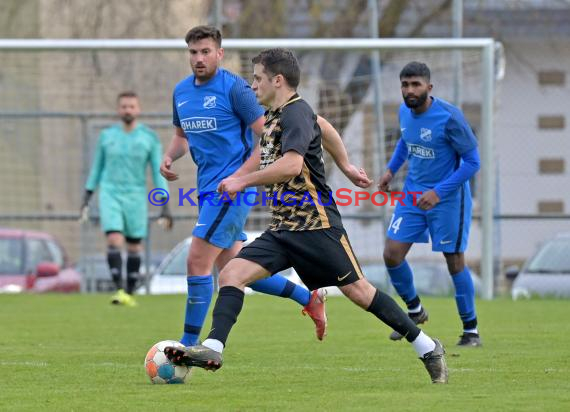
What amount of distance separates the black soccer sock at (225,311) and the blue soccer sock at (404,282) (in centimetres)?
342

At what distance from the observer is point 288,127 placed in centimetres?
709

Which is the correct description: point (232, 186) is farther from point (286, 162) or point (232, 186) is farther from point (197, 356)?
point (197, 356)

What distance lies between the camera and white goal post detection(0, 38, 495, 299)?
53.3 feet

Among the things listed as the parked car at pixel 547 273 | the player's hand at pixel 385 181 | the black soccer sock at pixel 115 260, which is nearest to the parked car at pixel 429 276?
the parked car at pixel 547 273

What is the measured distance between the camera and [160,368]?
735 centimetres

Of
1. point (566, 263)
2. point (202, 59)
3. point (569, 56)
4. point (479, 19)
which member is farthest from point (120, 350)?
point (569, 56)

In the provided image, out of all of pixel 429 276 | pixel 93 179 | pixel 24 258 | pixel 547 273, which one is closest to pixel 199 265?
pixel 93 179

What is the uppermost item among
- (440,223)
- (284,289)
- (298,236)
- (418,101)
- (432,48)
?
(432,48)

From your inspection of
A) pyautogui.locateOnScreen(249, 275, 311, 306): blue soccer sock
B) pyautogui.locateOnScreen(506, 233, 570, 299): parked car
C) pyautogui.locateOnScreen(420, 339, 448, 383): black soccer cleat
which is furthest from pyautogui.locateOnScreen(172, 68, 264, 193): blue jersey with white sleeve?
pyautogui.locateOnScreen(506, 233, 570, 299): parked car

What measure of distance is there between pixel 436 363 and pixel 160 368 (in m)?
1.52

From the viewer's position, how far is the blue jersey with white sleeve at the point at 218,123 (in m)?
8.95

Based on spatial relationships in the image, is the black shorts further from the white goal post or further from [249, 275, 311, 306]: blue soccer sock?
the white goal post

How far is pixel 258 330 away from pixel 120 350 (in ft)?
7.37

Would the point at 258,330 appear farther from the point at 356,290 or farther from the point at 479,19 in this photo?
the point at 479,19
